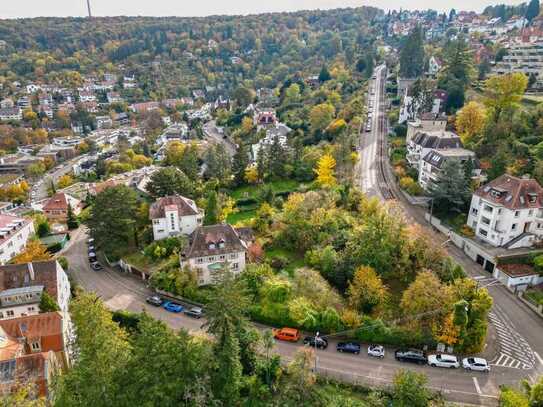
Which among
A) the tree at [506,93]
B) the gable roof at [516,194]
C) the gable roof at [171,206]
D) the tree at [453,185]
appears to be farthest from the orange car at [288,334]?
the tree at [506,93]

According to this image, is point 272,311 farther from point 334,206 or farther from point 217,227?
point 334,206

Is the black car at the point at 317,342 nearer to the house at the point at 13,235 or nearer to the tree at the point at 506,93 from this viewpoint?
the house at the point at 13,235

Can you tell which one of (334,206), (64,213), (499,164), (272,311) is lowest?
(64,213)

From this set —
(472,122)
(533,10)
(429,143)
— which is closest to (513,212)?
(429,143)

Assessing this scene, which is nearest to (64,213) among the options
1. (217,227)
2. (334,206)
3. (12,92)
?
(217,227)

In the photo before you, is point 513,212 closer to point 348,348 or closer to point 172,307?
point 348,348

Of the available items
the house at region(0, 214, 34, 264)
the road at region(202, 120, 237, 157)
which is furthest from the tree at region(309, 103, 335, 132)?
the house at region(0, 214, 34, 264)
